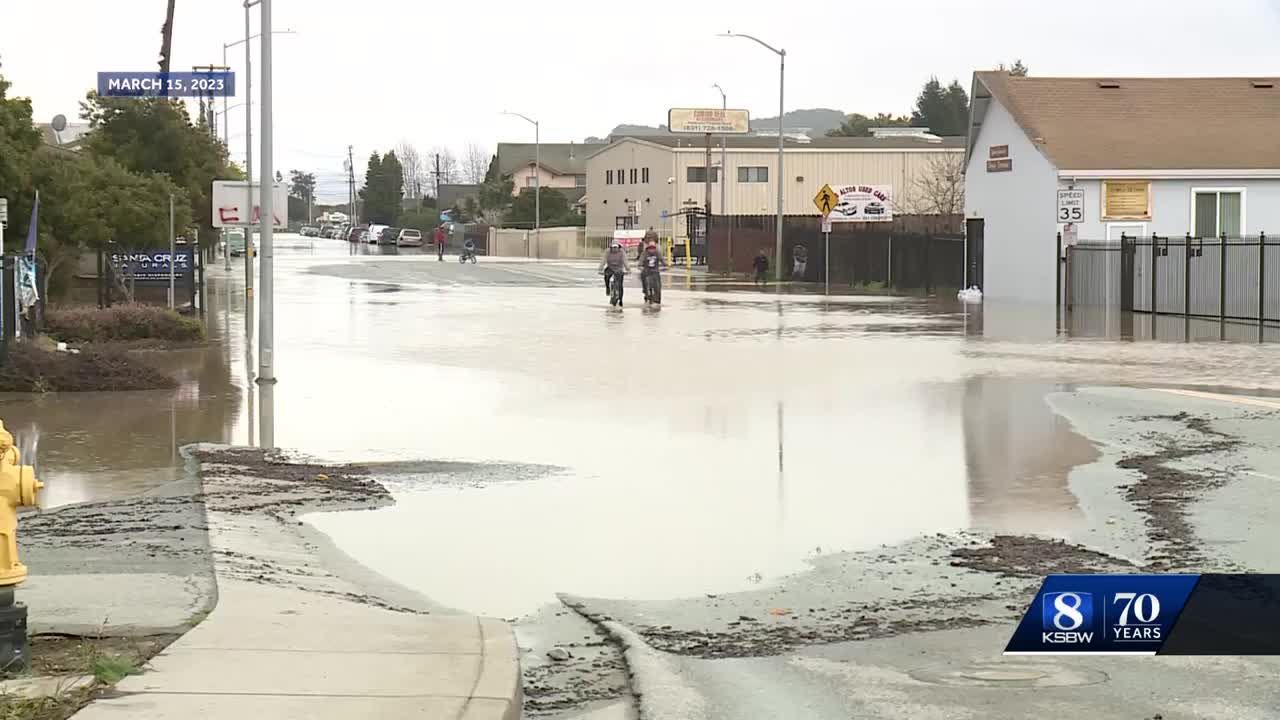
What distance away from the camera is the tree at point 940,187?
286ft

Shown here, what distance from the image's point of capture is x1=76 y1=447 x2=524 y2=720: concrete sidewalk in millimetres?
6332

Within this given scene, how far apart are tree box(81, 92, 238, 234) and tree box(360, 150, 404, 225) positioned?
137257 mm

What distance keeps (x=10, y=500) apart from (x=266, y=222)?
55.6ft

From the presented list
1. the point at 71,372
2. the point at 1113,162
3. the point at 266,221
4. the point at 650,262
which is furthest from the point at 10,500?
the point at 1113,162

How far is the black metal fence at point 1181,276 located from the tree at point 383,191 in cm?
14044

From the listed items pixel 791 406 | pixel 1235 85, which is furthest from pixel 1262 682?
pixel 1235 85

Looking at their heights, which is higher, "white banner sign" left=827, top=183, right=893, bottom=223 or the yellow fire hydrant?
"white banner sign" left=827, top=183, right=893, bottom=223

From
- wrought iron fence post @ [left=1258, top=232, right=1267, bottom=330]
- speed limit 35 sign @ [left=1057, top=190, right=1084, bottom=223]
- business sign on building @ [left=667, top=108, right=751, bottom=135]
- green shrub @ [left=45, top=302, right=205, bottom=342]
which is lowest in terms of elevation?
green shrub @ [left=45, top=302, right=205, bottom=342]

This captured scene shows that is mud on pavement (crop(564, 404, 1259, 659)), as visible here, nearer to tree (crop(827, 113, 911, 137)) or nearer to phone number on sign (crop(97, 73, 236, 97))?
phone number on sign (crop(97, 73, 236, 97))

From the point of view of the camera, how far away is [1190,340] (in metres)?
29.4

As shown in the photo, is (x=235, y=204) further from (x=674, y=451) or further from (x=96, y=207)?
(x=674, y=451)

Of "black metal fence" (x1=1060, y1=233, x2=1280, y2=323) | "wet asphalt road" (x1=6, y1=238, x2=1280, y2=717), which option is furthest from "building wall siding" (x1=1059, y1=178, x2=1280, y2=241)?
"wet asphalt road" (x1=6, y1=238, x2=1280, y2=717)

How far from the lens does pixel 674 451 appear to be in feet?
50.1

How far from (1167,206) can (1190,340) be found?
47.9 feet
